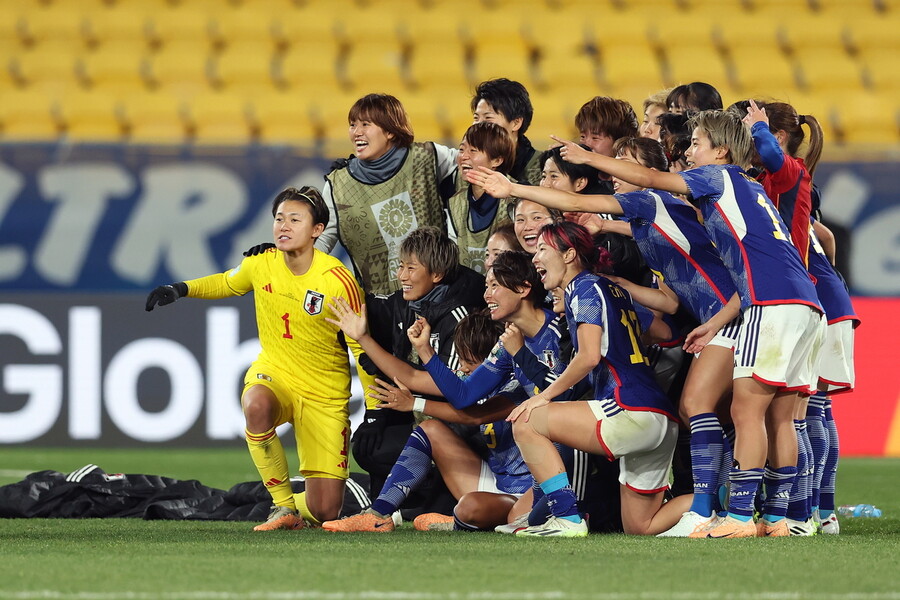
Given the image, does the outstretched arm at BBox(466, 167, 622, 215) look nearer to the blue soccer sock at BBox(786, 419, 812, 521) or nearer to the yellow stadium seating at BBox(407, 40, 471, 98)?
the blue soccer sock at BBox(786, 419, 812, 521)

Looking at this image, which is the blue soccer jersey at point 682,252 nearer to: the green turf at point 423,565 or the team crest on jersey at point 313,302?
the green turf at point 423,565

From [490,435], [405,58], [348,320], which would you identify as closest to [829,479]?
[490,435]

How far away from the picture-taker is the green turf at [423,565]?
11.6ft

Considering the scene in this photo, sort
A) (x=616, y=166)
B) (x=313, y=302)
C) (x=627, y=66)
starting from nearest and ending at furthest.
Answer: (x=616, y=166), (x=313, y=302), (x=627, y=66)

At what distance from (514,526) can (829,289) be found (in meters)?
1.67

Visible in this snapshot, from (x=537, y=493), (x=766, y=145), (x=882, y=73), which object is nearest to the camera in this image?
(x=766, y=145)

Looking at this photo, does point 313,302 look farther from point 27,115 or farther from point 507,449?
point 27,115

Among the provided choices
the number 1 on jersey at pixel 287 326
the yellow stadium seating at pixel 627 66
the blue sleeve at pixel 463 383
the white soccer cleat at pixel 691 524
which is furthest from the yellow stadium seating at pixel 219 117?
the white soccer cleat at pixel 691 524

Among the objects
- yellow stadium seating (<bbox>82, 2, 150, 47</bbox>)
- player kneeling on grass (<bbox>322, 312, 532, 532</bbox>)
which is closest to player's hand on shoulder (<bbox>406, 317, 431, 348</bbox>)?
player kneeling on grass (<bbox>322, 312, 532, 532</bbox>)

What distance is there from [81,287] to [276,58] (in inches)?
159

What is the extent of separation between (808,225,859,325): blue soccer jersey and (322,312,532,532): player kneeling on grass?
4.39 feet

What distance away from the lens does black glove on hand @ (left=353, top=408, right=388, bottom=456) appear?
604 centimetres

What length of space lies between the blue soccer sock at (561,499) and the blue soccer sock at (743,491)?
1.95 feet

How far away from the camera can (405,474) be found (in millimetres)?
5441
